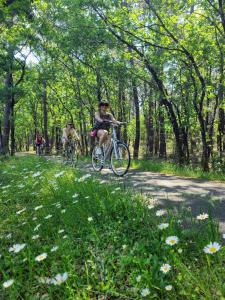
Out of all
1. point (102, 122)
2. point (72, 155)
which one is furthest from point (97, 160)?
point (72, 155)

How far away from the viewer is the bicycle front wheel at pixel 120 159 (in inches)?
317

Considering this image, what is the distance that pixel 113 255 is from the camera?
3047 millimetres

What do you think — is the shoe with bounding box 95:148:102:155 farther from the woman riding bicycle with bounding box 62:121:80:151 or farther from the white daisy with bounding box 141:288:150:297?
the white daisy with bounding box 141:288:150:297

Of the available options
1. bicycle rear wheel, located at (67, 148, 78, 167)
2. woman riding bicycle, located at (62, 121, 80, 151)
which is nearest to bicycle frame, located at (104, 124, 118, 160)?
bicycle rear wheel, located at (67, 148, 78, 167)

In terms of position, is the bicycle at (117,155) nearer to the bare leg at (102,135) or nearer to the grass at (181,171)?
the bare leg at (102,135)

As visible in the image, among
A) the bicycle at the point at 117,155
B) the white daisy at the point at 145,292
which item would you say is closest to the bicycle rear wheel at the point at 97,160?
the bicycle at the point at 117,155

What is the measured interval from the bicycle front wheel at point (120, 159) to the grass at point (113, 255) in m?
3.19

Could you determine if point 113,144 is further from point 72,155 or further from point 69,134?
point 69,134

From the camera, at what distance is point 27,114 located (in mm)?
52812

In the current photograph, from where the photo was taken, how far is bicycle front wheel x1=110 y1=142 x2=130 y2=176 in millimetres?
8047

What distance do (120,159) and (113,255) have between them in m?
5.12

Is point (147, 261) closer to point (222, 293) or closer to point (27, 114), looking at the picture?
point (222, 293)

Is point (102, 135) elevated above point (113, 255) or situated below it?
above

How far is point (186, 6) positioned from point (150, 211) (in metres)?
10.9
